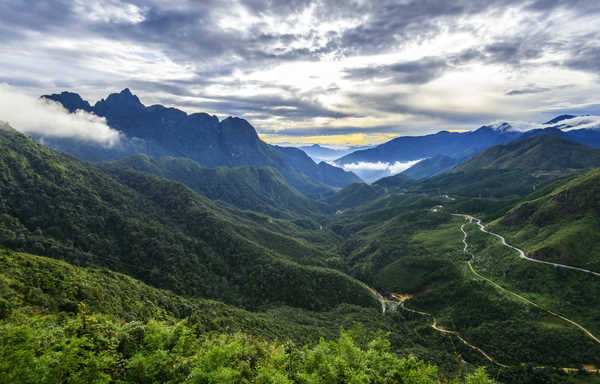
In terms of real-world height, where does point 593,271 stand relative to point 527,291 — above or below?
above

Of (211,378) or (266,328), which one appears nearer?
(211,378)

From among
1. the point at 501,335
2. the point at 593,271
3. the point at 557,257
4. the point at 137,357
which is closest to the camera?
the point at 137,357

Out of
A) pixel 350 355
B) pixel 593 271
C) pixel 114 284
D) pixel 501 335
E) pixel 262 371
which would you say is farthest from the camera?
pixel 593 271

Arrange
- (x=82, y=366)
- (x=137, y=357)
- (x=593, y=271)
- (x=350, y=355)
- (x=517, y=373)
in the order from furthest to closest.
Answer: (x=593, y=271) → (x=517, y=373) → (x=350, y=355) → (x=137, y=357) → (x=82, y=366)

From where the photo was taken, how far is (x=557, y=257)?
199750 mm

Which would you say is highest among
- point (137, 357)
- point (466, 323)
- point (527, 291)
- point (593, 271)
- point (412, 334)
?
point (137, 357)

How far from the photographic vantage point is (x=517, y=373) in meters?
140

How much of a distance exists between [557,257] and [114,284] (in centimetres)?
28189

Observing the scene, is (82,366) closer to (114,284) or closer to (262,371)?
(262,371)

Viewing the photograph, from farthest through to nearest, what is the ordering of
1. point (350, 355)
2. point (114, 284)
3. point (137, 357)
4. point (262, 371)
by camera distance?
point (114, 284) < point (350, 355) < point (262, 371) < point (137, 357)

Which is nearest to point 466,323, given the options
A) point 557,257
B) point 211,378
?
point 557,257

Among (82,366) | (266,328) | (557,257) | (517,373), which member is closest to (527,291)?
(557,257)

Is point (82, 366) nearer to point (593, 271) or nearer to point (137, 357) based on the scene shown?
point (137, 357)

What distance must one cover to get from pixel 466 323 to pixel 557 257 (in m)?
83.2
